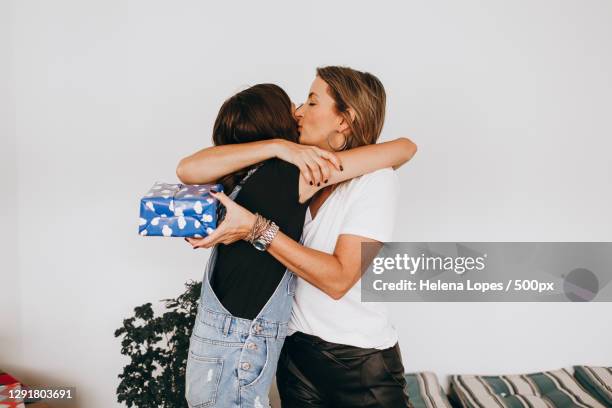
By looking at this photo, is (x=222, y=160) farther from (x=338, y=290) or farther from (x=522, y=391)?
(x=522, y=391)

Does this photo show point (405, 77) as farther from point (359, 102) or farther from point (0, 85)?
point (0, 85)

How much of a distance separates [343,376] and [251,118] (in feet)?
2.37

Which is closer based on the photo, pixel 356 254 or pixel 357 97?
pixel 356 254

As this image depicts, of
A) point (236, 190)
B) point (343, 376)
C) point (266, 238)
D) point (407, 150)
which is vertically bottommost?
point (343, 376)

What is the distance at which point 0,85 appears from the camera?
2342 mm

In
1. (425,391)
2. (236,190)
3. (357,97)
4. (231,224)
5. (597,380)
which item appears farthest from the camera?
(597,380)

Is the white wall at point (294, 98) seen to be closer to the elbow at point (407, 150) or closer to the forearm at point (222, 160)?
the elbow at point (407, 150)

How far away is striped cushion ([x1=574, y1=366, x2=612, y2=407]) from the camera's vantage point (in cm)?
239

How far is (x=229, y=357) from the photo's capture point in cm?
122

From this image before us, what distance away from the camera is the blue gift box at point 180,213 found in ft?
3.85

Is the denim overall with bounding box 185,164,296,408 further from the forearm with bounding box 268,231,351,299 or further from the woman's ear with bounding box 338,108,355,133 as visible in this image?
the woman's ear with bounding box 338,108,355,133

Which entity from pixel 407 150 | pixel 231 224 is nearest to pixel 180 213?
pixel 231 224

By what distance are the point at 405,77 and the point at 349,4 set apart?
0.43m

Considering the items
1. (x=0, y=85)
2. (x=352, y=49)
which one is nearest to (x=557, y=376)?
(x=352, y=49)
